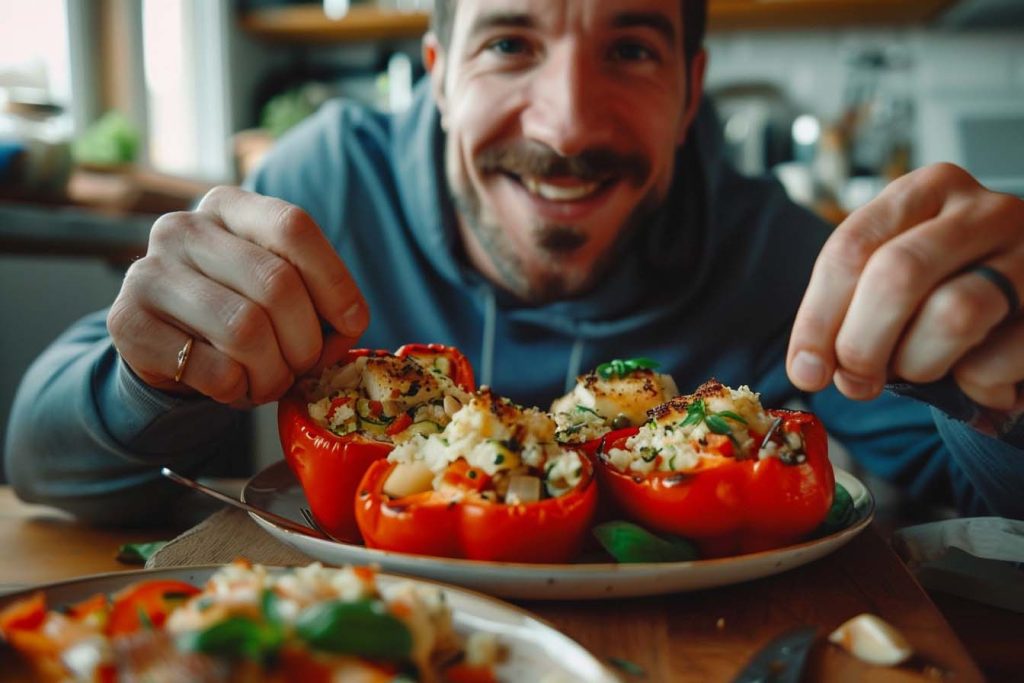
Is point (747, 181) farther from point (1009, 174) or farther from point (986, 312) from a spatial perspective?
point (1009, 174)

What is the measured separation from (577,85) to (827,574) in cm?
93

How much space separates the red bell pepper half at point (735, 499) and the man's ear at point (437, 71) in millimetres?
1128

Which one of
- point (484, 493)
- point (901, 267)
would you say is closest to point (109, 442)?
point (484, 493)

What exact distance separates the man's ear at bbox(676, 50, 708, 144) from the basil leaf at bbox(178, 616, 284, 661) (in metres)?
1.50

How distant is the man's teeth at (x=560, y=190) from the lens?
155cm

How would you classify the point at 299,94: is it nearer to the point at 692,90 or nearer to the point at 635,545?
the point at 692,90

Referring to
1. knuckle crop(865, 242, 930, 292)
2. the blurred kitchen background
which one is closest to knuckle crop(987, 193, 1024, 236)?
knuckle crop(865, 242, 930, 292)

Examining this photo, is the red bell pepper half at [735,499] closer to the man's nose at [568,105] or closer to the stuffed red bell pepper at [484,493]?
the stuffed red bell pepper at [484,493]

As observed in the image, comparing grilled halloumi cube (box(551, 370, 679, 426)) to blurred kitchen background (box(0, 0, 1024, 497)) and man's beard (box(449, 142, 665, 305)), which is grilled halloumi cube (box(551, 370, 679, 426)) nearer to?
man's beard (box(449, 142, 665, 305))

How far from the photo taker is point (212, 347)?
940 millimetres

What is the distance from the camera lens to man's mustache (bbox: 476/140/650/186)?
1.50m

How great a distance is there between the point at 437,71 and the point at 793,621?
1.44 meters

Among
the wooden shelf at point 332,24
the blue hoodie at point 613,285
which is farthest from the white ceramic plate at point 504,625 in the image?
the wooden shelf at point 332,24

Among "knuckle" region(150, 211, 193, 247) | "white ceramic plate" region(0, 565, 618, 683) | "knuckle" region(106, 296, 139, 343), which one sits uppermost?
"knuckle" region(150, 211, 193, 247)
